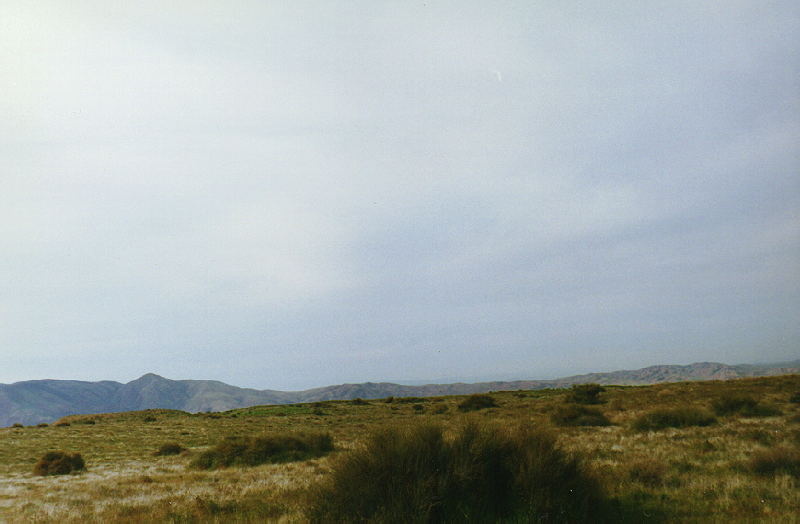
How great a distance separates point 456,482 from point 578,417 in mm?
19750

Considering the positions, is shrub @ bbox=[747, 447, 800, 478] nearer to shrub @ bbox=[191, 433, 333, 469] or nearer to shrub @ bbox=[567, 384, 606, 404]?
shrub @ bbox=[191, 433, 333, 469]

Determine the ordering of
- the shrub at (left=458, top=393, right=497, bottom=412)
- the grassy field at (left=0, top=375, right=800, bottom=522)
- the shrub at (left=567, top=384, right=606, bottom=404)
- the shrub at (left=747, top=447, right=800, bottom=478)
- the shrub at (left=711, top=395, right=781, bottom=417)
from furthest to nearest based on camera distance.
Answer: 1. the shrub at (left=458, top=393, right=497, bottom=412)
2. the shrub at (left=567, top=384, right=606, bottom=404)
3. the shrub at (left=711, top=395, right=781, bottom=417)
4. the shrub at (left=747, top=447, right=800, bottom=478)
5. the grassy field at (left=0, top=375, right=800, bottom=522)

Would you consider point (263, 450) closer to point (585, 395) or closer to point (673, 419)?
point (673, 419)

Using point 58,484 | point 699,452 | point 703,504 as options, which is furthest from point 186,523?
point 699,452

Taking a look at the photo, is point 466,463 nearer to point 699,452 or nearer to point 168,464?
point 699,452

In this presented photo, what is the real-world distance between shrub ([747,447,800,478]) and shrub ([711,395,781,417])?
43.9 feet

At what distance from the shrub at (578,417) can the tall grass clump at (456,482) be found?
683 inches

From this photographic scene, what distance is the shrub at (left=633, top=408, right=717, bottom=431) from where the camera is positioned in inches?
741

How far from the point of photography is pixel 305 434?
22.5 meters

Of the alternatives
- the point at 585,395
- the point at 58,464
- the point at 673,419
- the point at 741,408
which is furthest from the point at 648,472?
the point at 585,395

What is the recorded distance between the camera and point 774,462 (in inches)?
375

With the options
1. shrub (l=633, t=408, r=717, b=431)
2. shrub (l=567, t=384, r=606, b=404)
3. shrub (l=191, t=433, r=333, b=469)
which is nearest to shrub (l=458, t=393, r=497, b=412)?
shrub (l=567, t=384, r=606, b=404)

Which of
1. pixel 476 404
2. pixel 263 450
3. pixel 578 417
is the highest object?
pixel 263 450

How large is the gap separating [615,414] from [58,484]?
2701 cm
